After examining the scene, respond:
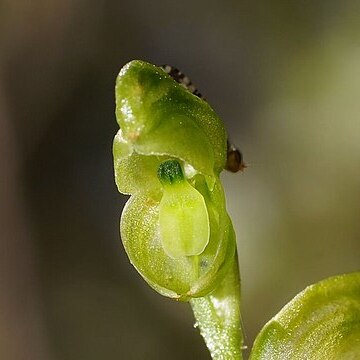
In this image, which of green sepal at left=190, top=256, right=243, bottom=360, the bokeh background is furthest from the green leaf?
the bokeh background

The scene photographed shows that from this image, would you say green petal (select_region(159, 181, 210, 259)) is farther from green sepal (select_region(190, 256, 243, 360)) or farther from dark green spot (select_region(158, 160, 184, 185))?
green sepal (select_region(190, 256, 243, 360))

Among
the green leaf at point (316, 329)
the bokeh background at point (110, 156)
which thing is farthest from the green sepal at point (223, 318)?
the bokeh background at point (110, 156)

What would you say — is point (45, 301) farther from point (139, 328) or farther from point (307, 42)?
point (307, 42)

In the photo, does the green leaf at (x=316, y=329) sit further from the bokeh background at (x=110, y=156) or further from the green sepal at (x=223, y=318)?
the bokeh background at (x=110, y=156)

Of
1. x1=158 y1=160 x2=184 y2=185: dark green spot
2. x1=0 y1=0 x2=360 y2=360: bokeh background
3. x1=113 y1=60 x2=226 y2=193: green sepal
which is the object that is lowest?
x1=0 y1=0 x2=360 y2=360: bokeh background

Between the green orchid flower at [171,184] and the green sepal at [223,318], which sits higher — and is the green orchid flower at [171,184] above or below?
above

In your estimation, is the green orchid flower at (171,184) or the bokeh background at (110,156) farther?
the bokeh background at (110,156)
